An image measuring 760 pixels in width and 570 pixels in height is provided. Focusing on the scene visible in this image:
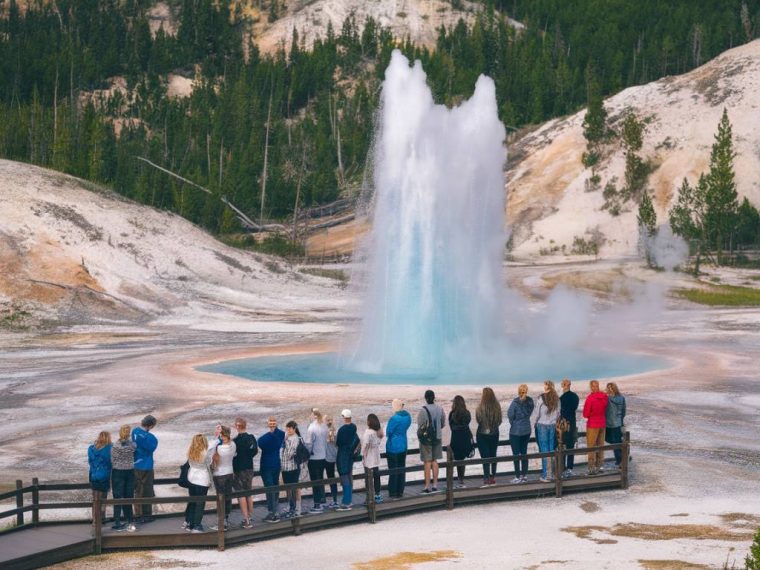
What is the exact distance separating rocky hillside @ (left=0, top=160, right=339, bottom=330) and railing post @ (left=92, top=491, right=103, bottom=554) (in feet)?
124

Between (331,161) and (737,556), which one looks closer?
(737,556)

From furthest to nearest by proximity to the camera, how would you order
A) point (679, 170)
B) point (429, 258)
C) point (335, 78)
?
1. point (335, 78)
2. point (679, 170)
3. point (429, 258)

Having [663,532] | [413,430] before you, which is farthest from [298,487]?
[413,430]

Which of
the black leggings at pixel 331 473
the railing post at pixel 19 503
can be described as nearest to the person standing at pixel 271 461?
the black leggings at pixel 331 473

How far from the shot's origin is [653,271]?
75.4 metres

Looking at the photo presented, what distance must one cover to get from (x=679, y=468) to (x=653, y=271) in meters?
55.8

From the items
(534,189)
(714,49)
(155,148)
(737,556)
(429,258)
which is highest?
(714,49)

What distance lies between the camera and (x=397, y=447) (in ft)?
57.1

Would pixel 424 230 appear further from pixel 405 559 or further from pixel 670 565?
pixel 670 565

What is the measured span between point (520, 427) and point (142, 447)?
21.4 feet

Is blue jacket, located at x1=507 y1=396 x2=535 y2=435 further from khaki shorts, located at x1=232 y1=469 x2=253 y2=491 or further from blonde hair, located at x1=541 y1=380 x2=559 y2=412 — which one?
khaki shorts, located at x1=232 y1=469 x2=253 y2=491

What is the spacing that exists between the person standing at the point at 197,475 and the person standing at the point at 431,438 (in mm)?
3668

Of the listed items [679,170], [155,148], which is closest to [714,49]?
[679,170]

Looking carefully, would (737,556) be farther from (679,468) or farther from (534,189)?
(534,189)
